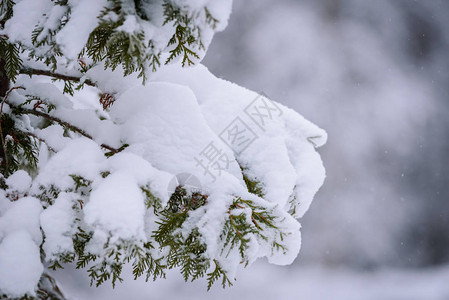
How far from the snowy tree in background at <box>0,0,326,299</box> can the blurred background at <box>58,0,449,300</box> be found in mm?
8629

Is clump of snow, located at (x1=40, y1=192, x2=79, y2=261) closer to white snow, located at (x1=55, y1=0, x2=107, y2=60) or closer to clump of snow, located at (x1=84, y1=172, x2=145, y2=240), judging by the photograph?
clump of snow, located at (x1=84, y1=172, x2=145, y2=240)

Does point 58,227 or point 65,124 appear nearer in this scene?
point 58,227

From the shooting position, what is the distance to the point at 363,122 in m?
12.0

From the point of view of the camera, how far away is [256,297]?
369 inches

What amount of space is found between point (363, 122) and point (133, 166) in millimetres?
11706

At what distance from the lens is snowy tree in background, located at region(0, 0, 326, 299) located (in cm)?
141

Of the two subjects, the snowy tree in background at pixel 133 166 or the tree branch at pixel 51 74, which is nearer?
the snowy tree in background at pixel 133 166

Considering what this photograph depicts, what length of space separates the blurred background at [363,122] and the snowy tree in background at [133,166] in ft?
28.3

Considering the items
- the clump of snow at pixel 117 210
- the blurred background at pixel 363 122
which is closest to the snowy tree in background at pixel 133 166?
the clump of snow at pixel 117 210

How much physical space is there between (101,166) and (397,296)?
11.1m

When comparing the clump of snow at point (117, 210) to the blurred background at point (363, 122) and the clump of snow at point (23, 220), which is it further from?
the blurred background at point (363, 122)

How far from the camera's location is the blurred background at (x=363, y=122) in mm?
11141

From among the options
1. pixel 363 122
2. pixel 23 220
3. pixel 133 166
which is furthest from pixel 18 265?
pixel 363 122

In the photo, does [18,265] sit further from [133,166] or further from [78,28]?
[78,28]
